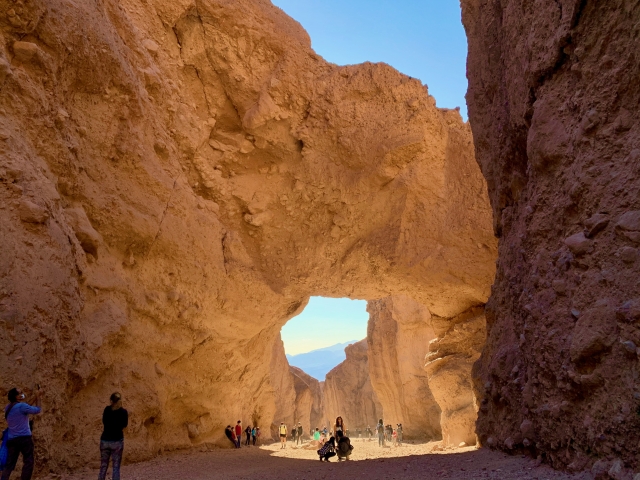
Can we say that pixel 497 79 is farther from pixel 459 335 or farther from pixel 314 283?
pixel 459 335

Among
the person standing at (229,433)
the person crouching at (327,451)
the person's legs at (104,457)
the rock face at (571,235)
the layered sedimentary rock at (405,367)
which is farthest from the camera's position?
the layered sedimentary rock at (405,367)

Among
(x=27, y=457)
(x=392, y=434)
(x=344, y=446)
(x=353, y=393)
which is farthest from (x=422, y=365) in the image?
(x=27, y=457)

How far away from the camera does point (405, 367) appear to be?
2253 centimetres

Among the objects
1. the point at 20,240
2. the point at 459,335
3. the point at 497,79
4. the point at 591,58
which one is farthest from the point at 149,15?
the point at 459,335

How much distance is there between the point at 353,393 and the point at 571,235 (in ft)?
98.7

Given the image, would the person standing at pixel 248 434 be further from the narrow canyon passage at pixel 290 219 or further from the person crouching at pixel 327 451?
the person crouching at pixel 327 451

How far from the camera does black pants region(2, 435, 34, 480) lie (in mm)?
4055

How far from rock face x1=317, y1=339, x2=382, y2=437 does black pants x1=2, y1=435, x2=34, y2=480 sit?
28.2 meters

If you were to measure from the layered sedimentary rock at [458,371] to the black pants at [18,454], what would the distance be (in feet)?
34.3

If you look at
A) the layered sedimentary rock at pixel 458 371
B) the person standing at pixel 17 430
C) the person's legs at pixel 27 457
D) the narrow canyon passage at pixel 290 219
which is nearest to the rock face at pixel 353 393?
the narrow canyon passage at pixel 290 219

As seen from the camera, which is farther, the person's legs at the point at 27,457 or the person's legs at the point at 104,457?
the person's legs at the point at 104,457

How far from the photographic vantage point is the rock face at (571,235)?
123 inches

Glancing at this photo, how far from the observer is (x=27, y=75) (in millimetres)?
5883

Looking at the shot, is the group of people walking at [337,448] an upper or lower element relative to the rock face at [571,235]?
lower
